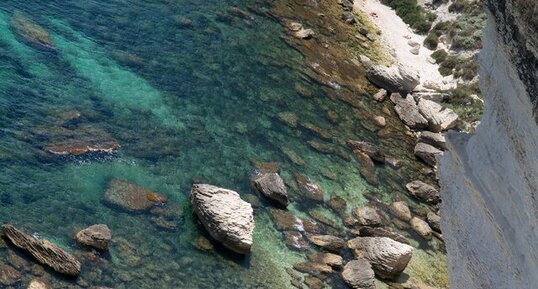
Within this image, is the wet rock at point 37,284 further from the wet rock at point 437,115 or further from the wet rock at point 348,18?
the wet rock at point 348,18

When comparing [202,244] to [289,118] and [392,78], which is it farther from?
[392,78]

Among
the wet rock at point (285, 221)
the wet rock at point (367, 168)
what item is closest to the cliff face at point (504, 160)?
the wet rock at point (285, 221)

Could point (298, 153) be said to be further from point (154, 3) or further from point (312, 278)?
point (154, 3)

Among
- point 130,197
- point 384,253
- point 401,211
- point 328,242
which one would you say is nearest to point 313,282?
point 328,242

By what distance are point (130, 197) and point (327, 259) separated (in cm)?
599

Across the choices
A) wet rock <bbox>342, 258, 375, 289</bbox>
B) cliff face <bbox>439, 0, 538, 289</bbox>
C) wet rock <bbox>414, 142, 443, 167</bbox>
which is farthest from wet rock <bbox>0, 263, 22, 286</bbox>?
wet rock <bbox>414, 142, 443, 167</bbox>

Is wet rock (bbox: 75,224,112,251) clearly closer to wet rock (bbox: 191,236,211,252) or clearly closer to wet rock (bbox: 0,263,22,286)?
wet rock (bbox: 0,263,22,286)

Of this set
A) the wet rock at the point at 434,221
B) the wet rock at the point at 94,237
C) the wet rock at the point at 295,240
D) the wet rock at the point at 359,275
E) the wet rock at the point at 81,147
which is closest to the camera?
the wet rock at the point at 94,237

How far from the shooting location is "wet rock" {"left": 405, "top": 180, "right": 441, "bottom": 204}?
26.7 metres

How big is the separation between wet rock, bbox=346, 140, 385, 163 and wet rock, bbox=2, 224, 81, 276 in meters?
14.2

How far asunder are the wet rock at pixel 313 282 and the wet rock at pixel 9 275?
25.6 ft

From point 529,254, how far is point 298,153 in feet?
36.3

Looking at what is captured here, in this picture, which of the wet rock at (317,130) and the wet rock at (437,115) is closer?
the wet rock at (317,130)

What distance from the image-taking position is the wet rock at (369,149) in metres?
28.0
